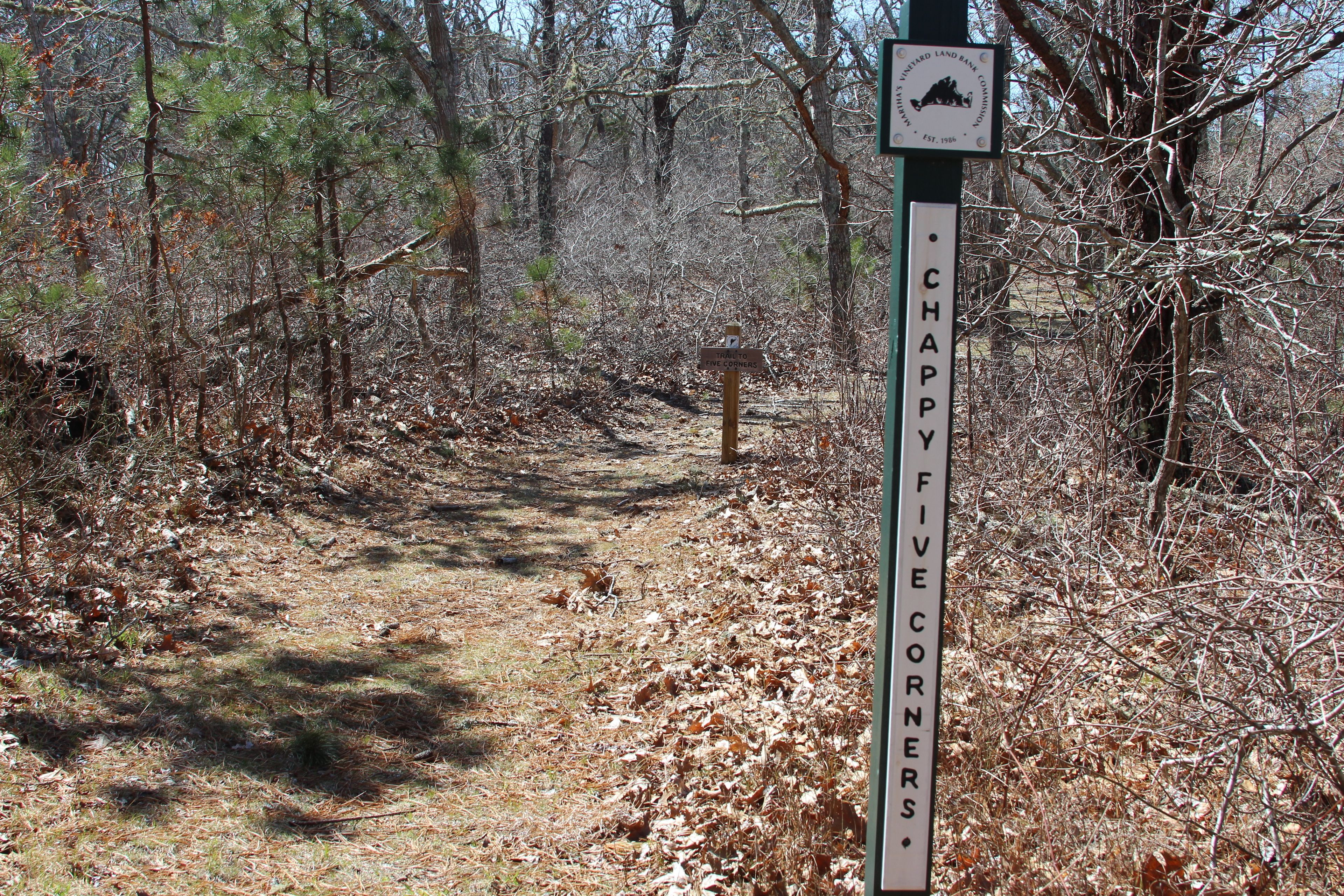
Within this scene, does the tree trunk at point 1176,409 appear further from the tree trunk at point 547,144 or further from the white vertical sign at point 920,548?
the tree trunk at point 547,144

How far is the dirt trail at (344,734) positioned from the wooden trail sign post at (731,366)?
2.36 metres

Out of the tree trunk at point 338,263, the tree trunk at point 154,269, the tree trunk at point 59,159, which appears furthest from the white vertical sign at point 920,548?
the tree trunk at point 338,263

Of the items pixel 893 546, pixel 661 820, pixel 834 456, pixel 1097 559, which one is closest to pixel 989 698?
pixel 1097 559

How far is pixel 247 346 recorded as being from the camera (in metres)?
8.76

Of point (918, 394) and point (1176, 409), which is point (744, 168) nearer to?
point (1176, 409)

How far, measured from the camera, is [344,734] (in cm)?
456

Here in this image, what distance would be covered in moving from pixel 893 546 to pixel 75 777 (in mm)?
3581

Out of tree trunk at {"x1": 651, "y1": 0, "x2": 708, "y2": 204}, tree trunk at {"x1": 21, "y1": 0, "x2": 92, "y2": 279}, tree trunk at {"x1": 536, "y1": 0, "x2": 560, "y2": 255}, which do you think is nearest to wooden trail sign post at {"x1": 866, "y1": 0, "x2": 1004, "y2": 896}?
tree trunk at {"x1": 21, "y1": 0, "x2": 92, "y2": 279}

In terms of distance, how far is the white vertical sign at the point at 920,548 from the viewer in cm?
241

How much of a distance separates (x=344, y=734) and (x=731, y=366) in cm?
594

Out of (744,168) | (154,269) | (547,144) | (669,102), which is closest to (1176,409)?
(154,269)

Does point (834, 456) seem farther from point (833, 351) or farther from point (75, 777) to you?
point (75, 777)

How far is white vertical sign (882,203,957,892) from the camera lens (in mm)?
2408

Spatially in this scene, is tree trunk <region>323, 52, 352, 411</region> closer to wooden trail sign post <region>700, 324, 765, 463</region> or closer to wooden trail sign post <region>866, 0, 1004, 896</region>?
wooden trail sign post <region>700, 324, 765, 463</region>
